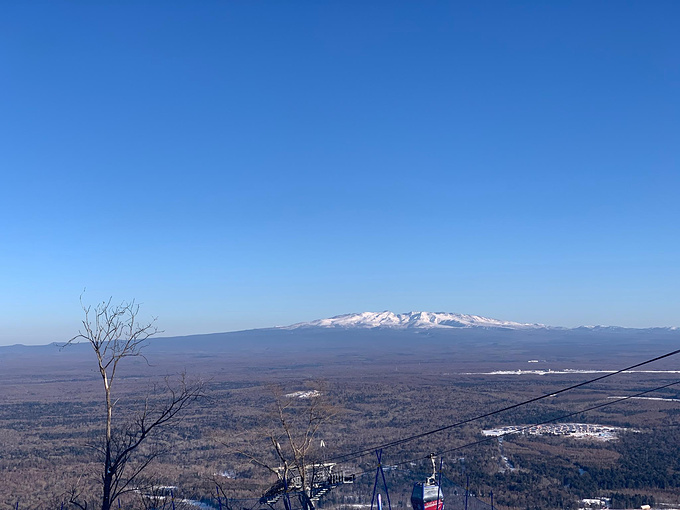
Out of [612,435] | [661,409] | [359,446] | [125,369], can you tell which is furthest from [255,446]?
[125,369]

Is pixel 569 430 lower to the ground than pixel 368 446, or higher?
lower

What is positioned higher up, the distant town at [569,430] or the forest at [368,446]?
the forest at [368,446]

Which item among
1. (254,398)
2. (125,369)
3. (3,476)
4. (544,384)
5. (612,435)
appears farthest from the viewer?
(125,369)

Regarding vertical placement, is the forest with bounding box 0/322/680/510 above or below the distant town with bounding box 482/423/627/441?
above

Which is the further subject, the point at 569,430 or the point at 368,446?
the point at 569,430

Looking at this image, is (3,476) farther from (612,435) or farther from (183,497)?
(612,435)

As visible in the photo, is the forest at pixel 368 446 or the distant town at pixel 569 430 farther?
the distant town at pixel 569 430

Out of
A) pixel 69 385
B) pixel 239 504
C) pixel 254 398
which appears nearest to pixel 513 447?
pixel 239 504

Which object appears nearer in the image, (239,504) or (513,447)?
(239,504)

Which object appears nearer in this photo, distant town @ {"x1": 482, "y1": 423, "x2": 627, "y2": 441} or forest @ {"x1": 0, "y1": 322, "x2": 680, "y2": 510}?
forest @ {"x1": 0, "y1": 322, "x2": 680, "y2": 510}

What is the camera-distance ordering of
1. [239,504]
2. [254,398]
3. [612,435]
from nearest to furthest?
[239,504]
[612,435]
[254,398]
